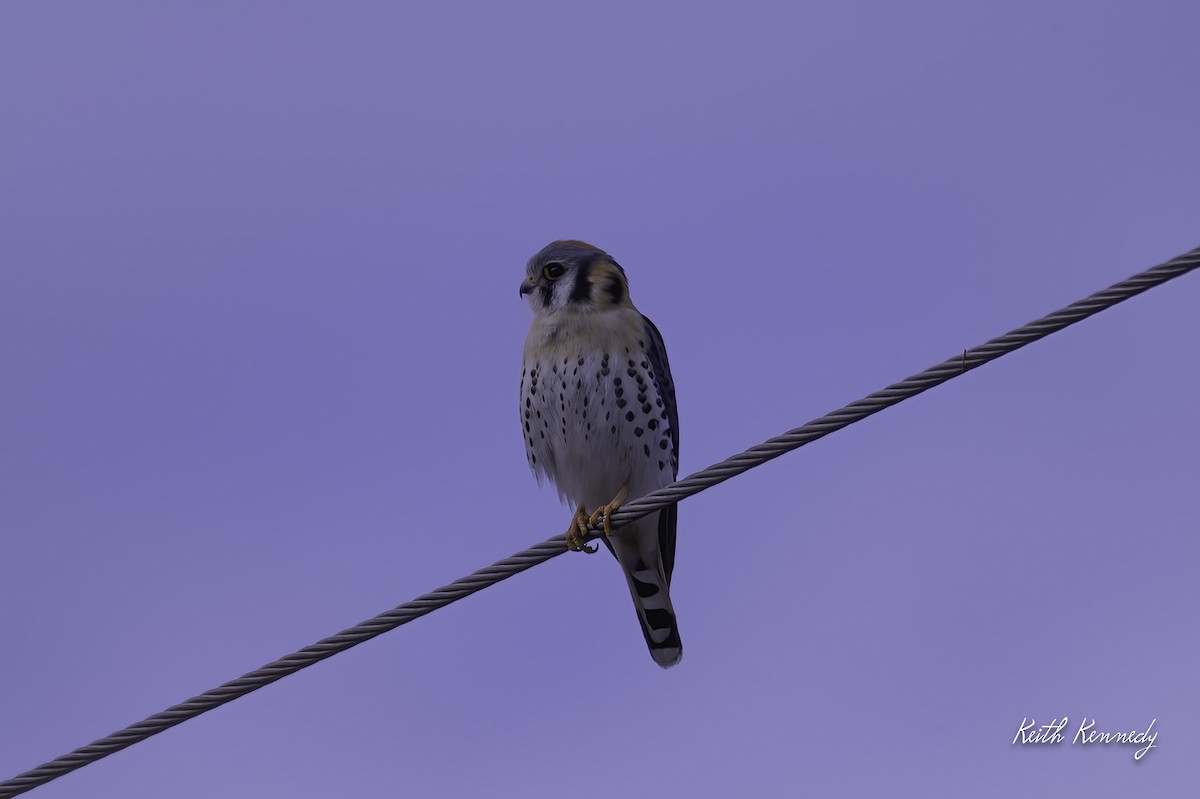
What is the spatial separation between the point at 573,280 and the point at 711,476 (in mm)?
2477

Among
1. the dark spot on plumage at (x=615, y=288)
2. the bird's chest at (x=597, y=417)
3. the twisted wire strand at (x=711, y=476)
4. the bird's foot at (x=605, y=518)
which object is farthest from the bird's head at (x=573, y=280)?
the twisted wire strand at (x=711, y=476)

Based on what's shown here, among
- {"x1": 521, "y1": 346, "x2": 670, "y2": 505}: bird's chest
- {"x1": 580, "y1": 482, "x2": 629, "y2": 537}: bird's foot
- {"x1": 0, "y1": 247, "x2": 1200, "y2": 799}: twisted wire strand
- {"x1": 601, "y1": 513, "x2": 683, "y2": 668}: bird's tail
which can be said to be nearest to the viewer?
{"x1": 0, "y1": 247, "x2": 1200, "y2": 799}: twisted wire strand

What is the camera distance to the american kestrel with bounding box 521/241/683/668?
6.37 metres

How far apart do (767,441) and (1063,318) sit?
88 centimetres

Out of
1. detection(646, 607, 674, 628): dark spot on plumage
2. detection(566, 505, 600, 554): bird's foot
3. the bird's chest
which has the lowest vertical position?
detection(646, 607, 674, 628): dark spot on plumage

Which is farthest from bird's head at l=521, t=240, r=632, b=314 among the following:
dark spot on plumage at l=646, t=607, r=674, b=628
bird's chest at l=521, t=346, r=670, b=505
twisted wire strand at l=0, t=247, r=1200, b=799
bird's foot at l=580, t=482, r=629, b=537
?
twisted wire strand at l=0, t=247, r=1200, b=799

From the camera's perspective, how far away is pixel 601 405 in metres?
6.36

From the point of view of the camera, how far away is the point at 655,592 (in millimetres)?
7027

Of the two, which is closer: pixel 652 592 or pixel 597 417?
pixel 597 417

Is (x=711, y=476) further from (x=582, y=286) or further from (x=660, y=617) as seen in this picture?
(x=660, y=617)

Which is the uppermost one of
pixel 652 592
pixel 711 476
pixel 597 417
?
pixel 597 417

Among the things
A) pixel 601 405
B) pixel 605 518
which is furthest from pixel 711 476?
pixel 601 405

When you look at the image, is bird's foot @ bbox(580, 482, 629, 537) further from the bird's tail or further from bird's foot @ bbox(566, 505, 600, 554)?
the bird's tail

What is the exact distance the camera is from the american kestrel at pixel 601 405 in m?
6.37
